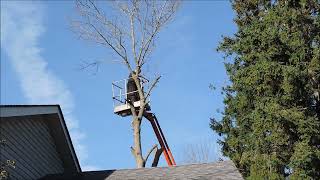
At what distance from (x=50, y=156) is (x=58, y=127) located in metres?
0.97

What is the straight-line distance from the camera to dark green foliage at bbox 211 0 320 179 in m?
17.9

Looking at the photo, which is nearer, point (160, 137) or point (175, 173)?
point (175, 173)

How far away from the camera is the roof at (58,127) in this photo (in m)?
12.4

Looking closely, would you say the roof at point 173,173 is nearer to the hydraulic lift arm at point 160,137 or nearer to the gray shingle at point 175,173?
the gray shingle at point 175,173

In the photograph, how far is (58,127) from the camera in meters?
14.7

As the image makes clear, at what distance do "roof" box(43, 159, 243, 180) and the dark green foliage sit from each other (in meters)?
4.16

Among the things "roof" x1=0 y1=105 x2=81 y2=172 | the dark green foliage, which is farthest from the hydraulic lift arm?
"roof" x1=0 y1=105 x2=81 y2=172

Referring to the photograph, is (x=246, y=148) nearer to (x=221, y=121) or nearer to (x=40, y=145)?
(x=221, y=121)

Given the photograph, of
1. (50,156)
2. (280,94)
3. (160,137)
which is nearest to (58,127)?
(50,156)

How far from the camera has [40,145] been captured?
1438cm

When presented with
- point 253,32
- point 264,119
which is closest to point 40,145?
point 264,119

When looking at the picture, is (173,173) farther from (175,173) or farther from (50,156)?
(50,156)

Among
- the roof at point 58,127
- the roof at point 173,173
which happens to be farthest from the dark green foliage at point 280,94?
the roof at point 58,127

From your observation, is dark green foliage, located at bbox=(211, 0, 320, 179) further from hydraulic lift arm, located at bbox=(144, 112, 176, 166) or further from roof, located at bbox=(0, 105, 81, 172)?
roof, located at bbox=(0, 105, 81, 172)
